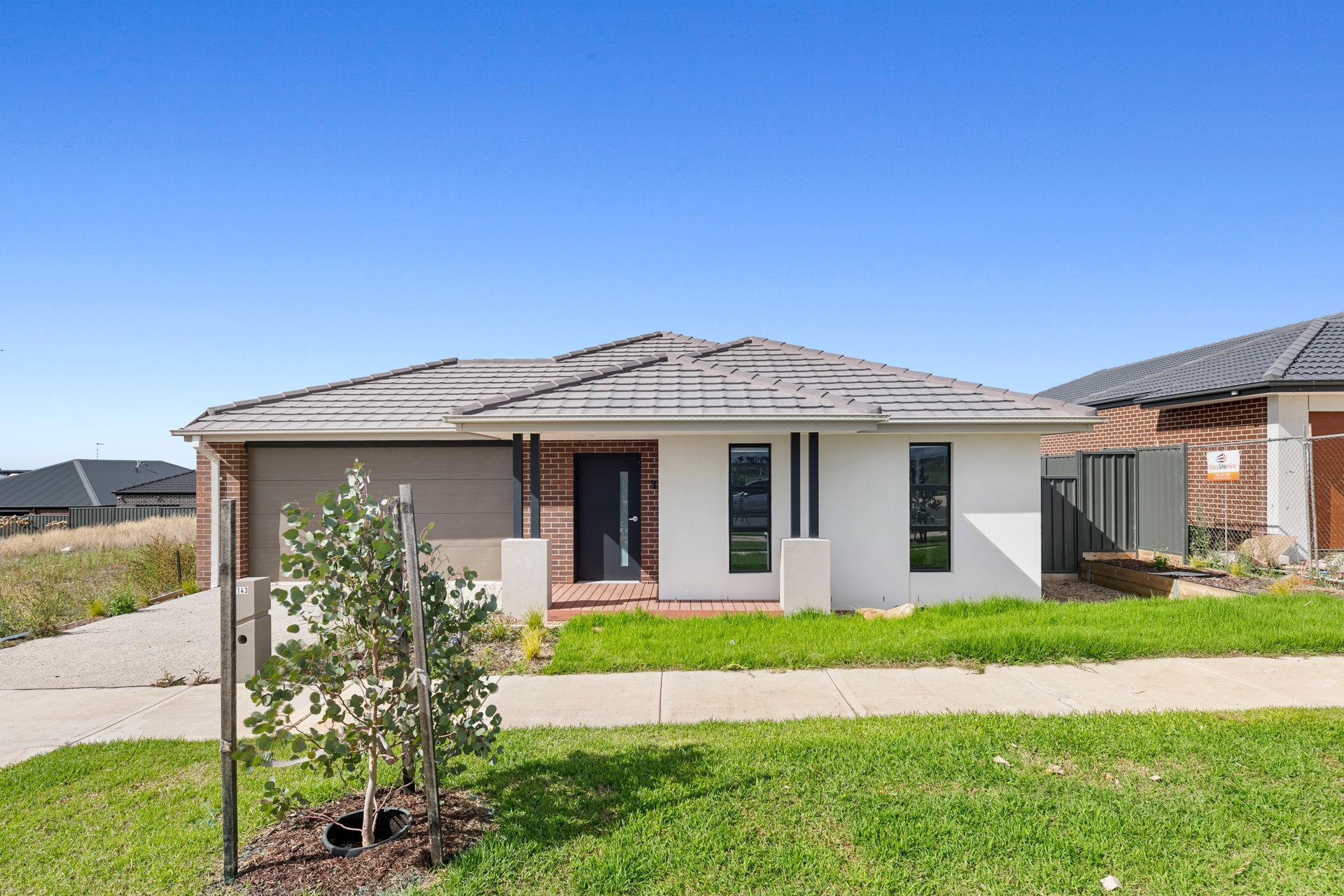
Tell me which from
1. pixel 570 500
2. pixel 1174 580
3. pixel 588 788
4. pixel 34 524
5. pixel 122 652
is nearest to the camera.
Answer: pixel 588 788

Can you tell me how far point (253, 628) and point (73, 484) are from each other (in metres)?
39.9

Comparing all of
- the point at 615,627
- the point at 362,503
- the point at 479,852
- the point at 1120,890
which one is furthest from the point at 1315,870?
the point at 615,627

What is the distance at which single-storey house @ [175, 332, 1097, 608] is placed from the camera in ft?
29.7

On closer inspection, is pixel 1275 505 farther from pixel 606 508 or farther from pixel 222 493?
pixel 222 493

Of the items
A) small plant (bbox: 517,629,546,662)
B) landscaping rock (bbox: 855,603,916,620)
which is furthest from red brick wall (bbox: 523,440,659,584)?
landscaping rock (bbox: 855,603,916,620)

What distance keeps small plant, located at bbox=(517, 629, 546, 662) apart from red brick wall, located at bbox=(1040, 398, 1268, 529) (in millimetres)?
11335

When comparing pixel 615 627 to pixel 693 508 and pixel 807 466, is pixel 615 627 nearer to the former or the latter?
pixel 693 508

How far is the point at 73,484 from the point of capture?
35.3m

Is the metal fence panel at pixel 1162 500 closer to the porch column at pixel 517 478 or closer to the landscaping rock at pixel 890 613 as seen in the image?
the landscaping rock at pixel 890 613

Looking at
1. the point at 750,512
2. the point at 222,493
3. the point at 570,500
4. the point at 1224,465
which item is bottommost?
the point at 750,512

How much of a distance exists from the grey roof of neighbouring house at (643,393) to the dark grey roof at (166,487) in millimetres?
25181

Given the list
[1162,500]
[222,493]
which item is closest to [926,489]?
[1162,500]

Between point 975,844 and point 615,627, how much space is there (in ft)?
16.8

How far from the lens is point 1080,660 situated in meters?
6.87
